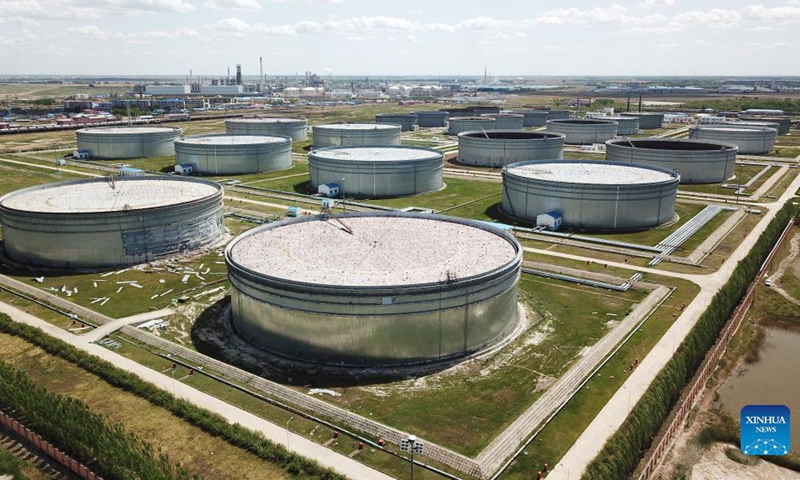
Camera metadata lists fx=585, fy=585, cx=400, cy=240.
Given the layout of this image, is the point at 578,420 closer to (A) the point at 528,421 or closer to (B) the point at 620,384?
(A) the point at 528,421

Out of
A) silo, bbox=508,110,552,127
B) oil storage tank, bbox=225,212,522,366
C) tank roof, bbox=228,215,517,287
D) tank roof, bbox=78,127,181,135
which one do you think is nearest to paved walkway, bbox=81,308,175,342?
oil storage tank, bbox=225,212,522,366

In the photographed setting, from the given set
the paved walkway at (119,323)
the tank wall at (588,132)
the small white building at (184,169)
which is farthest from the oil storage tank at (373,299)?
the tank wall at (588,132)

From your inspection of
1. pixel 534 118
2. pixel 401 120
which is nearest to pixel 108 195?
pixel 401 120

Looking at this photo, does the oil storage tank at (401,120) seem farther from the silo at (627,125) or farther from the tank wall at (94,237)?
the tank wall at (94,237)

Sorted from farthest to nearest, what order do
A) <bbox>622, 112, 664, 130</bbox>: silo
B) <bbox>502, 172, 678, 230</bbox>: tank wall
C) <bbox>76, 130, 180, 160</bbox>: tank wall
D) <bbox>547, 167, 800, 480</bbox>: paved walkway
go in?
<bbox>622, 112, 664, 130</bbox>: silo < <bbox>76, 130, 180, 160</bbox>: tank wall < <bbox>502, 172, 678, 230</bbox>: tank wall < <bbox>547, 167, 800, 480</bbox>: paved walkway

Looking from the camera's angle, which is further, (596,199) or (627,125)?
(627,125)

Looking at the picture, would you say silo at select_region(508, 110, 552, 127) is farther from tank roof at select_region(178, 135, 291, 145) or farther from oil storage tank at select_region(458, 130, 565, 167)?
tank roof at select_region(178, 135, 291, 145)

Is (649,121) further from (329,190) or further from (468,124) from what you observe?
(329,190)
